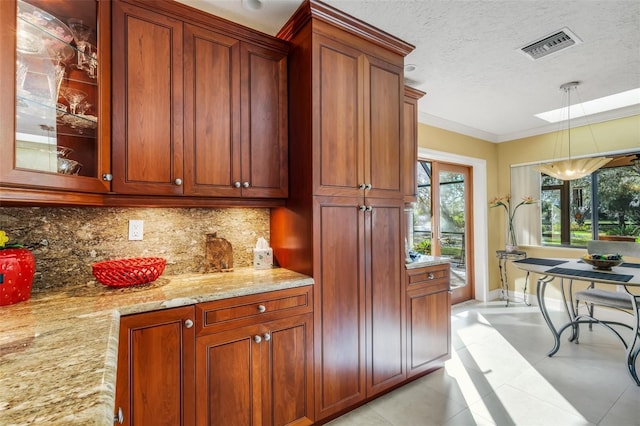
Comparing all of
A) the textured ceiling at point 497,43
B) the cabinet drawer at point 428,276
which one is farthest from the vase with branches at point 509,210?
the cabinet drawer at point 428,276

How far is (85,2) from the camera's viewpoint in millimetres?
1487

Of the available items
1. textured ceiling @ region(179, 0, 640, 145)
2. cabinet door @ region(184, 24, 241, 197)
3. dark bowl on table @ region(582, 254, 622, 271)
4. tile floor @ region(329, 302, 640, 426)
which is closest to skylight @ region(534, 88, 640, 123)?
textured ceiling @ region(179, 0, 640, 145)

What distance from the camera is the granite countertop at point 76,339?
1.75 feet

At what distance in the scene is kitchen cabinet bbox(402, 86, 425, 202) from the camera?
2.67 m

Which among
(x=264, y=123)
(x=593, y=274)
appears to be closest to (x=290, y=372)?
(x=264, y=123)

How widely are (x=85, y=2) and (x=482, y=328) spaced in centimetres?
444

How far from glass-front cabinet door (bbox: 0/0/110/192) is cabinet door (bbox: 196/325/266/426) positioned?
1.00 m

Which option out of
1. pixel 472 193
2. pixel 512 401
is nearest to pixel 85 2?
pixel 512 401

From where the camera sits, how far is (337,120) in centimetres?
198

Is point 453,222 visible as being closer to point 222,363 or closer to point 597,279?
point 597,279

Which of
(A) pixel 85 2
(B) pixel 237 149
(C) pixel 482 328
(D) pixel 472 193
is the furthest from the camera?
(D) pixel 472 193

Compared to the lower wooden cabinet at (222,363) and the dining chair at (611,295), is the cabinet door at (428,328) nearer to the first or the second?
the lower wooden cabinet at (222,363)

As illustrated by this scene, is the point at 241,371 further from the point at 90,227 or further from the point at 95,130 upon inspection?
the point at 95,130

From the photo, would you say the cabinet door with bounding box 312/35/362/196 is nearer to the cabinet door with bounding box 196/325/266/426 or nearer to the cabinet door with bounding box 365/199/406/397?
the cabinet door with bounding box 365/199/406/397
